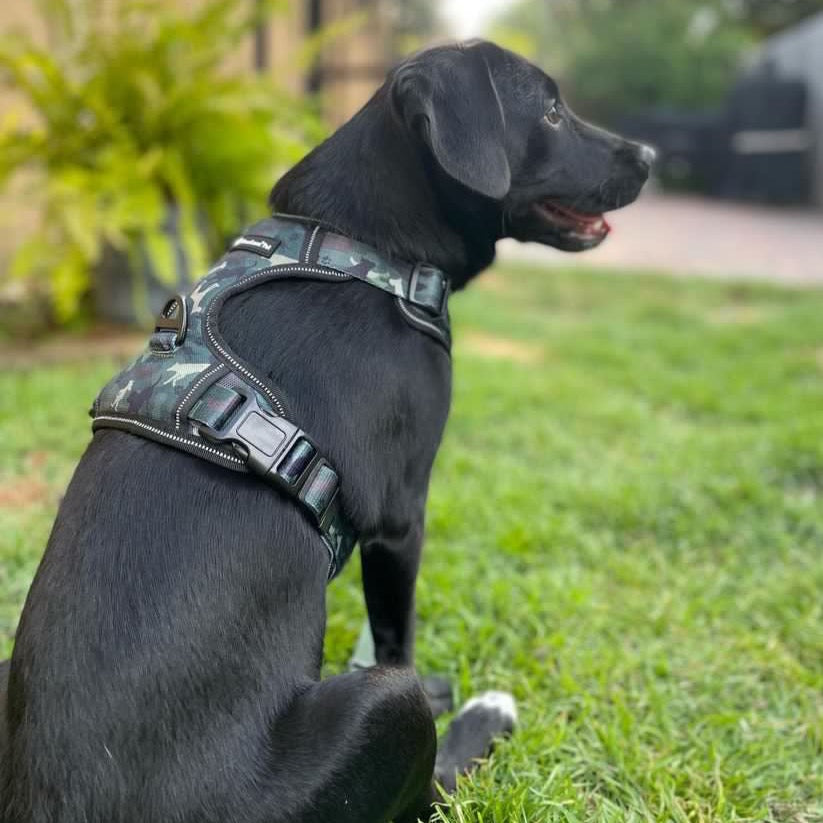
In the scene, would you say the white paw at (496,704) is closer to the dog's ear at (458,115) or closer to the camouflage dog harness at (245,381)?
the camouflage dog harness at (245,381)

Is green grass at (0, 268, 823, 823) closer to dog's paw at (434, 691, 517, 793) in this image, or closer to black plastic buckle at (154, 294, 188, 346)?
dog's paw at (434, 691, 517, 793)

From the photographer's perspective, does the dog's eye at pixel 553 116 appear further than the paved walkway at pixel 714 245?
No

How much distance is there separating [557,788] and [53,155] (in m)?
4.24

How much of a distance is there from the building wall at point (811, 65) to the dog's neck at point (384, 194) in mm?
A: 12803

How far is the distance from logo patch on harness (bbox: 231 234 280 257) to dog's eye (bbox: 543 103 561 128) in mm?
718

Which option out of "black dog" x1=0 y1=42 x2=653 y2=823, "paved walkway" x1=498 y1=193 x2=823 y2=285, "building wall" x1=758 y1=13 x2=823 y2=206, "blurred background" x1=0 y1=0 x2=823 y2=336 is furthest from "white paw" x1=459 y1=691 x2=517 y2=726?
"building wall" x1=758 y1=13 x2=823 y2=206

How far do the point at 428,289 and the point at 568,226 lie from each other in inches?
21.4

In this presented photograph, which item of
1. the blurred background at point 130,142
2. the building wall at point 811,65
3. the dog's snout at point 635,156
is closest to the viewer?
the dog's snout at point 635,156

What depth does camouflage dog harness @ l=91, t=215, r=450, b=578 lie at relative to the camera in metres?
1.31

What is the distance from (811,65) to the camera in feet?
44.5

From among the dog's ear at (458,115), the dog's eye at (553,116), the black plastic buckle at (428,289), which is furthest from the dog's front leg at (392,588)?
the dog's eye at (553,116)

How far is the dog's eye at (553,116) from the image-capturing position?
189 cm

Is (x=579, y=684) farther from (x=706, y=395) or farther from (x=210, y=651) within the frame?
(x=706, y=395)

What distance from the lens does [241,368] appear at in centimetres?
139
